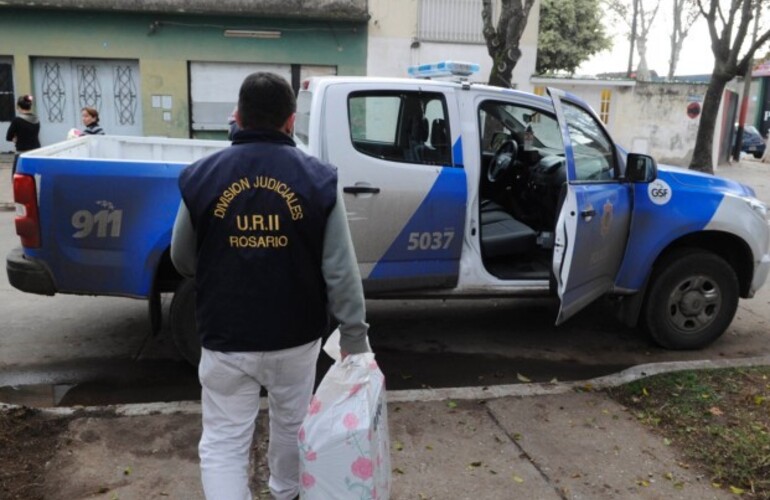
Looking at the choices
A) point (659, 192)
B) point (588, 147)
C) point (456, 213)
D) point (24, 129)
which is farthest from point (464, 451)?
point (24, 129)

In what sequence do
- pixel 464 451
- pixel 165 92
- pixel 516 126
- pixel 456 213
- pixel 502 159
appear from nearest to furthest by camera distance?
1. pixel 464 451
2. pixel 456 213
3. pixel 516 126
4. pixel 502 159
5. pixel 165 92

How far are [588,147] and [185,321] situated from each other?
296 cm

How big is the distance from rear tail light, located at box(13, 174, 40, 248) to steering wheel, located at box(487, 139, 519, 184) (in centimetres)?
345

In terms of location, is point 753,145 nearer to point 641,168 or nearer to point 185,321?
point 641,168

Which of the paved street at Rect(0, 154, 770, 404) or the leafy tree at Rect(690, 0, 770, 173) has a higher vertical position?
the leafy tree at Rect(690, 0, 770, 173)

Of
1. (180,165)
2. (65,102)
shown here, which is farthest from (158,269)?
(65,102)

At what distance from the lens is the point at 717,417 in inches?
163

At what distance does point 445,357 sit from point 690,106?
56.3 feet

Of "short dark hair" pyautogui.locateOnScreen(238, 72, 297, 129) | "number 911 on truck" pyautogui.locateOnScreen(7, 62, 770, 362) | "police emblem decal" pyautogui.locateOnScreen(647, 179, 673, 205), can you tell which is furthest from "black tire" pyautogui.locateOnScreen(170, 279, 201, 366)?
"police emblem decal" pyautogui.locateOnScreen(647, 179, 673, 205)

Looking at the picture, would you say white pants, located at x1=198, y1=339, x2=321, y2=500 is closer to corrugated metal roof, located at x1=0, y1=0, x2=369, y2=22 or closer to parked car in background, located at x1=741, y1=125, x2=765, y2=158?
corrugated metal roof, located at x1=0, y1=0, x2=369, y2=22

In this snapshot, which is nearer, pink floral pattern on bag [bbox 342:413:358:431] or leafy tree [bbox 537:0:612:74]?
pink floral pattern on bag [bbox 342:413:358:431]

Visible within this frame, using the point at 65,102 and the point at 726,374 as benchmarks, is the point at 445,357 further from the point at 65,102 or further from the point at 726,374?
the point at 65,102

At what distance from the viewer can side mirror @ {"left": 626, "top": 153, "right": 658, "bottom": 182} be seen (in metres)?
4.95

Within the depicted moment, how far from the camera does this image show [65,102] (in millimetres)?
16953
